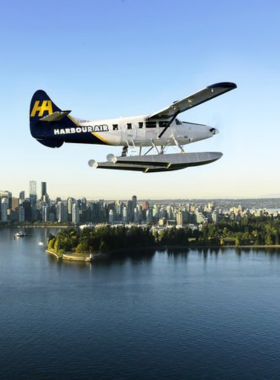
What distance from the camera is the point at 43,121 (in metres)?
7.10

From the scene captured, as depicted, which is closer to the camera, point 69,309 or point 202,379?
point 202,379

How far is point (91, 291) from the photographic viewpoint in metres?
24.9

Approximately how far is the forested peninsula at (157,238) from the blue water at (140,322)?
579 cm

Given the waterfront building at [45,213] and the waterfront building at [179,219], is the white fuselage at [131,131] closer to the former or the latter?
the waterfront building at [179,219]

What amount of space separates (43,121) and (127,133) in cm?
125

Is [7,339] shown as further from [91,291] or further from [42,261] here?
[42,261]

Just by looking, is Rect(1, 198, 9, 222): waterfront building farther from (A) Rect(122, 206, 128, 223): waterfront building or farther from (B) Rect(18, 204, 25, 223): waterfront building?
(A) Rect(122, 206, 128, 223): waterfront building

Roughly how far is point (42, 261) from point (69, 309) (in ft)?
47.6

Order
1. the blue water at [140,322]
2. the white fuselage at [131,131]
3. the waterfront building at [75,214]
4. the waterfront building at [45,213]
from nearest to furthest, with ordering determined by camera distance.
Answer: the white fuselage at [131,131]
the blue water at [140,322]
the waterfront building at [75,214]
the waterfront building at [45,213]

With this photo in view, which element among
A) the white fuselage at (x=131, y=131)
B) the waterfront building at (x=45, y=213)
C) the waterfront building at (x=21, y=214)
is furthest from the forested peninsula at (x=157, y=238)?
the waterfront building at (x=21, y=214)

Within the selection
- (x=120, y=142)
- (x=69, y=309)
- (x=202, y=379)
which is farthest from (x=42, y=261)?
(x=120, y=142)

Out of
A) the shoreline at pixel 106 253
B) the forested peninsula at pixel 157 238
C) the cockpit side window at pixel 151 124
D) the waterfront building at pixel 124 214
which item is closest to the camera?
the cockpit side window at pixel 151 124

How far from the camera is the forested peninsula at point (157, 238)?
38750mm

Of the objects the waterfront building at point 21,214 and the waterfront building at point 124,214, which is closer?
the waterfront building at point 21,214
